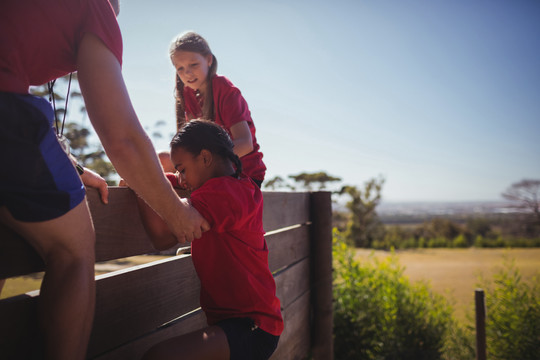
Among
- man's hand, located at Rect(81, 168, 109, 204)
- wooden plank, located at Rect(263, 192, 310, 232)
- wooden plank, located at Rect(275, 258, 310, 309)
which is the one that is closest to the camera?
man's hand, located at Rect(81, 168, 109, 204)

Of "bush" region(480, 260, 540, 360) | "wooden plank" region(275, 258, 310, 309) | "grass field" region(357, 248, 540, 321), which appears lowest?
"grass field" region(357, 248, 540, 321)

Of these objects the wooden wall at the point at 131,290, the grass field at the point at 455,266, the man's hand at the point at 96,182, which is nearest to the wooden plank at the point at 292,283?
the wooden wall at the point at 131,290

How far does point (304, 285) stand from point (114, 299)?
2.09m

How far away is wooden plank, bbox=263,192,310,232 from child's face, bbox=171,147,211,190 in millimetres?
857

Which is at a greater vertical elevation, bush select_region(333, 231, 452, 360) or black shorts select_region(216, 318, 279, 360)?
black shorts select_region(216, 318, 279, 360)

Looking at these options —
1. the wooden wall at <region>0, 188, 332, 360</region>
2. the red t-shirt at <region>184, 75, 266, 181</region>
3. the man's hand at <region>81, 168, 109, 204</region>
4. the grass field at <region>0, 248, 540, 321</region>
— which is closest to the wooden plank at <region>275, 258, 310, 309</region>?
the wooden wall at <region>0, 188, 332, 360</region>

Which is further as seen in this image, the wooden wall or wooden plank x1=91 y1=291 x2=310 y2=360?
wooden plank x1=91 y1=291 x2=310 y2=360

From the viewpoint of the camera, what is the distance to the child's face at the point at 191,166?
135 cm

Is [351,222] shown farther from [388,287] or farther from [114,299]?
[114,299]

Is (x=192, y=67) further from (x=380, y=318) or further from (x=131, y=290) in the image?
(x=380, y=318)

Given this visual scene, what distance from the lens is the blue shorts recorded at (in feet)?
2.44

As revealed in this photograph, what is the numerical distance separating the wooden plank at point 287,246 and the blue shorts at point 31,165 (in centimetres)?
154

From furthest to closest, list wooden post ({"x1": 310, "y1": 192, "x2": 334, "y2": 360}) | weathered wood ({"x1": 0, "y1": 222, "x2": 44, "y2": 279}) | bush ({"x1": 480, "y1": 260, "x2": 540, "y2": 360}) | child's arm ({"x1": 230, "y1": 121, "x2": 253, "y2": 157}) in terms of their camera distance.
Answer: bush ({"x1": 480, "y1": 260, "x2": 540, "y2": 360}) → wooden post ({"x1": 310, "y1": 192, "x2": 334, "y2": 360}) → child's arm ({"x1": 230, "y1": 121, "x2": 253, "y2": 157}) → weathered wood ({"x1": 0, "y1": 222, "x2": 44, "y2": 279})

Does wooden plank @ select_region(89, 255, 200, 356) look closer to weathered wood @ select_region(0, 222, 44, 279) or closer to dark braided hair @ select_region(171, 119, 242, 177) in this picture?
weathered wood @ select_region(0, 222, 44, 279)
